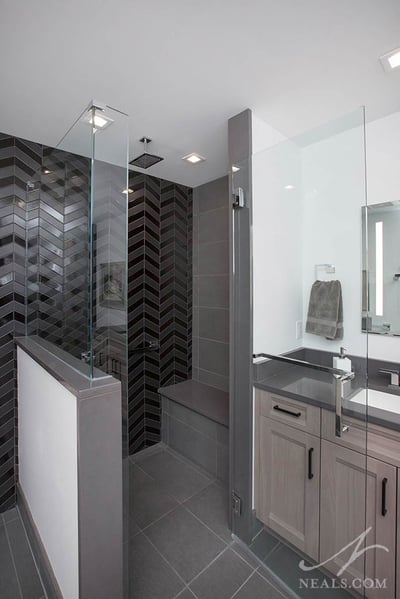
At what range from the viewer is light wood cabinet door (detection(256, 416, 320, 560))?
1455 millimetres

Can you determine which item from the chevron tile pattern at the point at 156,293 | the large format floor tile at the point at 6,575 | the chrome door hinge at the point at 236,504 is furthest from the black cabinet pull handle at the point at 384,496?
the chevron tile pattern at the point at 156,293

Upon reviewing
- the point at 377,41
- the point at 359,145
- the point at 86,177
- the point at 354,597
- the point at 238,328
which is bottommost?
the point at 354,597

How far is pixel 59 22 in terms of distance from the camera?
Answer: 1122mm

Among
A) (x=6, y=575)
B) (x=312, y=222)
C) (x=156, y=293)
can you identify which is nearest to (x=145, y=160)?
(x=156, y=293)

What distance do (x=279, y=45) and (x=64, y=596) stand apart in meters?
2.64

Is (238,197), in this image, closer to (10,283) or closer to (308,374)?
(308,374)

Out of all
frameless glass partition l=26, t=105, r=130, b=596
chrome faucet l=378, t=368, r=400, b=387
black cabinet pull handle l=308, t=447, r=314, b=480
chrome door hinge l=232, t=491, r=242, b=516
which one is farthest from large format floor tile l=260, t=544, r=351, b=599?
chrome faucet l=378, t=368, r=400, b=387

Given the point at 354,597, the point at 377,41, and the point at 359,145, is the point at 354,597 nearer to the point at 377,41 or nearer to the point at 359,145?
the point at 359,145

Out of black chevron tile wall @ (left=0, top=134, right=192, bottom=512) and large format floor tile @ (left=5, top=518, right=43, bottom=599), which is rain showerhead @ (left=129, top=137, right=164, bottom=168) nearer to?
black chevron tile wall @ (left=0, top=134, right=192, bottom=512)

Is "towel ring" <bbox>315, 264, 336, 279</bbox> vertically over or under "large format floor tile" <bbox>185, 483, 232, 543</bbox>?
over

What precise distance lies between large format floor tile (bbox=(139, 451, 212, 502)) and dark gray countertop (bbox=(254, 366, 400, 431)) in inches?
48.2

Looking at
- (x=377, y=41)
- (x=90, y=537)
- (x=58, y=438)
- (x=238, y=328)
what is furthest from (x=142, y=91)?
(x=90, y=537)

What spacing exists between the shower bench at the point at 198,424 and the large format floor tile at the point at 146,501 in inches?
16.5

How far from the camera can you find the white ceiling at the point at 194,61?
1.08m
